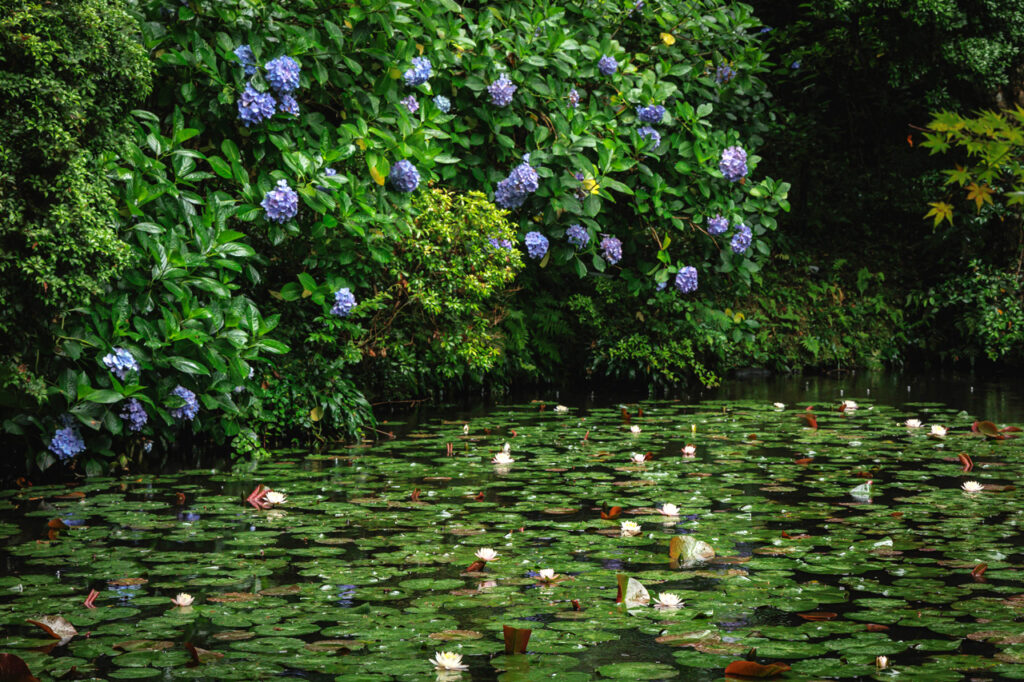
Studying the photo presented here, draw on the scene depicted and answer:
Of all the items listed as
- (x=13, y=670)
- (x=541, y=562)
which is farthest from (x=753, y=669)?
(x=13, y=670)

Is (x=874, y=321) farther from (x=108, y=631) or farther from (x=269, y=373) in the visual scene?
(x=108, y=631)

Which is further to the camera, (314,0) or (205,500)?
(314,0)

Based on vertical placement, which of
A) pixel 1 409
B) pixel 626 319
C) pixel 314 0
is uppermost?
pixel 314 0

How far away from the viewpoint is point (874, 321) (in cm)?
1169

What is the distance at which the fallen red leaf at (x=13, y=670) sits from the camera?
7.86 ft

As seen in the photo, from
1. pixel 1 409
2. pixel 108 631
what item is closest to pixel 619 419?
pixel 1 409

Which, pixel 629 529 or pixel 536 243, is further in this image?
pixel 536 243

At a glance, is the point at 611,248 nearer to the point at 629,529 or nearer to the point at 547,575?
the point at 629,529

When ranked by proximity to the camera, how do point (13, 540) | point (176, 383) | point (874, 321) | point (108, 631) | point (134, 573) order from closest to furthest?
point (108, 631)
point (134, 573)
point (13, 540)
point (176, 383)
point (874, 321)

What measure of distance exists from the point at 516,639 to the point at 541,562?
92cm

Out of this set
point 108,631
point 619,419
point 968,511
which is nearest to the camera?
point 108,631

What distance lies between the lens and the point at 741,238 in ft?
28.2

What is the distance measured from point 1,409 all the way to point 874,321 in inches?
377

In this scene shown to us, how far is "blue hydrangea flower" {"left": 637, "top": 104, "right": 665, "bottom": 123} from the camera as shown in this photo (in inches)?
315
